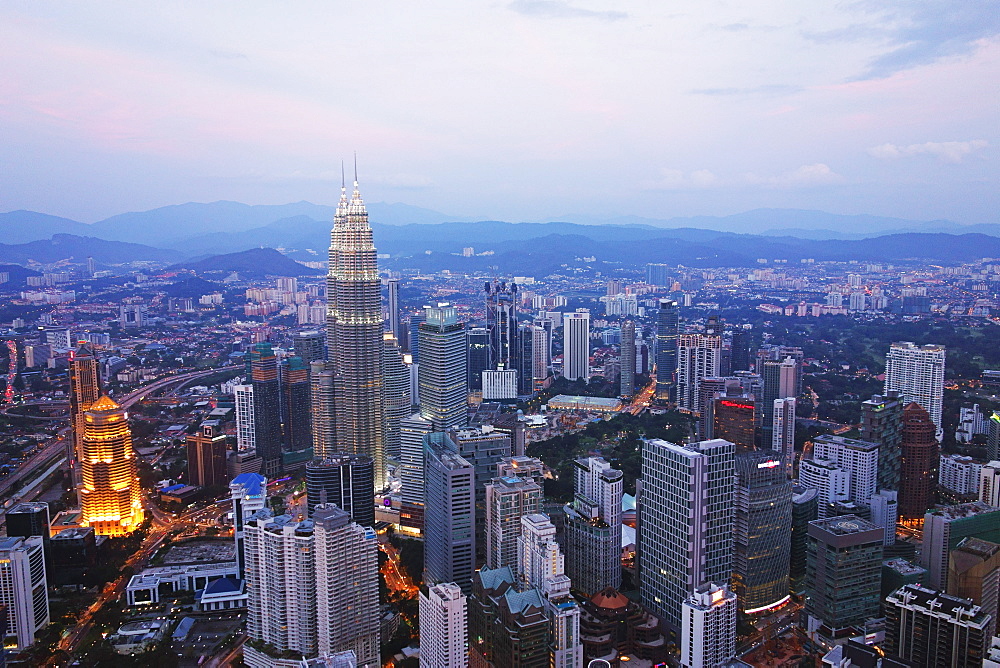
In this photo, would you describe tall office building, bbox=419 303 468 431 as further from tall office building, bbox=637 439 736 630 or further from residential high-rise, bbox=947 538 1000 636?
residential high-rise, bbox=947 538 1000 636

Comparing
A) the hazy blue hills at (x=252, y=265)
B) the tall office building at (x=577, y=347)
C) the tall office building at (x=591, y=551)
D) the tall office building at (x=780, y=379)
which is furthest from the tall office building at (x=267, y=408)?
the hazy blue hills at (x=252, y=265)

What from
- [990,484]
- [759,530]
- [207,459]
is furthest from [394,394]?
[990,484]

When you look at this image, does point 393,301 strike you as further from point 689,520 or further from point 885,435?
point 689,520

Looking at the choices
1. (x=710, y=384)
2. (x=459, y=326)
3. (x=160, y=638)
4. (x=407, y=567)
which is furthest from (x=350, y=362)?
(x=710, y=384)

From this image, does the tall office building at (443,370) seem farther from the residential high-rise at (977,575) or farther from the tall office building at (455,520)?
the residential high-rise at (977,575)

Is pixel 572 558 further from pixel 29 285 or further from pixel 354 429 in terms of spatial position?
pixel 29 285

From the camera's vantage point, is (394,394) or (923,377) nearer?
(394,394)
